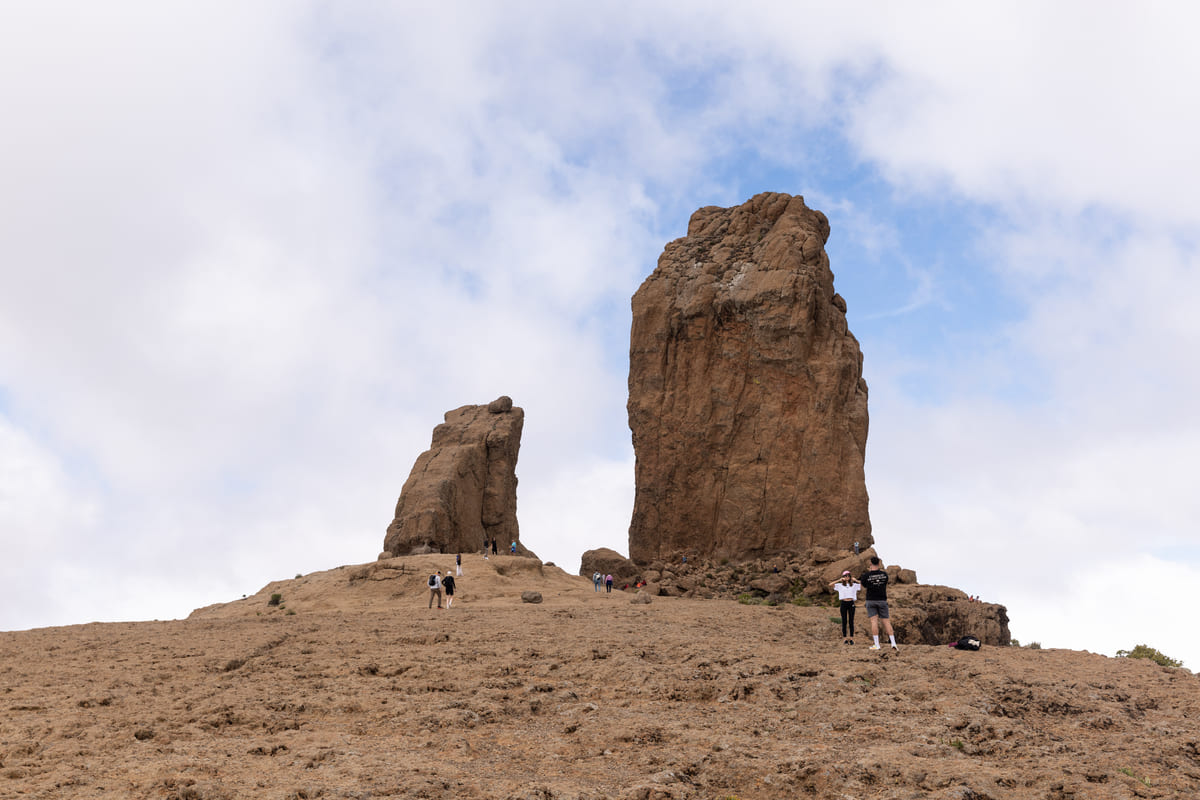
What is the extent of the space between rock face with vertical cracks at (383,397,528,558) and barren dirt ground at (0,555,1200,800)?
16.8 metres

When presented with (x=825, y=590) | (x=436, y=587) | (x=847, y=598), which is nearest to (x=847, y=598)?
(x=847, y=598)

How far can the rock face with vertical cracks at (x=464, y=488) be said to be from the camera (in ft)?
117

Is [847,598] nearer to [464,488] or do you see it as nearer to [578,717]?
[578,717]

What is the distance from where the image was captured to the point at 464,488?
A: 38438 mm

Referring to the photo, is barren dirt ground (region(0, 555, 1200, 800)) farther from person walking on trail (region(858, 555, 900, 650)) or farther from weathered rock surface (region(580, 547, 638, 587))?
weathered rock surface (region(580, 547, 638, 587))

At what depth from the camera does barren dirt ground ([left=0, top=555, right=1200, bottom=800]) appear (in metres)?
8.66

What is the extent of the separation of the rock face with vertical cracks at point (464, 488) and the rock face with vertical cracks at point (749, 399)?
21.0 ft

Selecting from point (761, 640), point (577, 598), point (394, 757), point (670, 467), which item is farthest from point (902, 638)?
point (670, 467)

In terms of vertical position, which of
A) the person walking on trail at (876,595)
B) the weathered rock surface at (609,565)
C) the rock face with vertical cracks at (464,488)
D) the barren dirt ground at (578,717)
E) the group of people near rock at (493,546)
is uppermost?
the rock face with vertical cracks at (464,488)

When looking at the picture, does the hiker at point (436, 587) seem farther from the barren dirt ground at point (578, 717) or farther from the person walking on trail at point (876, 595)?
the person walking on trail at point (876, 595)

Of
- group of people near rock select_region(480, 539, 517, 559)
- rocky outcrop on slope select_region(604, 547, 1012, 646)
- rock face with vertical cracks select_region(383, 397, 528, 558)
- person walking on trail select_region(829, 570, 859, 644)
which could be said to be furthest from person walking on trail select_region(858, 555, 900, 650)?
group of people near rock select_region(480, 539, 517, 559)

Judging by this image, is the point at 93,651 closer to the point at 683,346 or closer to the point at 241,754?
the point at 241,754

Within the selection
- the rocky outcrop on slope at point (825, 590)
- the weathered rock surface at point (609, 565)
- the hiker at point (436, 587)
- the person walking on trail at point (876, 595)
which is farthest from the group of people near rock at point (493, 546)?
the person walking on trail at point (876, 595)

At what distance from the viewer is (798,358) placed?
35.2 metres
